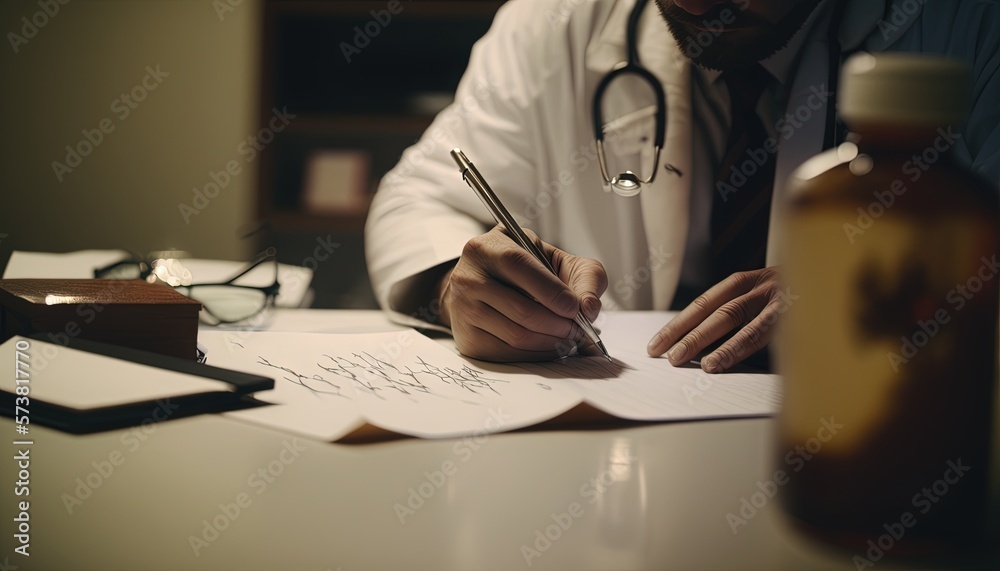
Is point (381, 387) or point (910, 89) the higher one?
point (910, 89)

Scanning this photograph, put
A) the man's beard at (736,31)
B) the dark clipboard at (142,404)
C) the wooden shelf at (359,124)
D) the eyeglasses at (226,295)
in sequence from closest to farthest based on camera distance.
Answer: the dark clipboard at (142,404) → the eyeglasses at (226,295) → the man's beard at (736,31) → the wooden shelf at (359,124)

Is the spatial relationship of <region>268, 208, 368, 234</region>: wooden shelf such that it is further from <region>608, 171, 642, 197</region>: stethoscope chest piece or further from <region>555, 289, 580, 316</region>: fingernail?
<region>555, 289, 580, 316</region>: fingernail

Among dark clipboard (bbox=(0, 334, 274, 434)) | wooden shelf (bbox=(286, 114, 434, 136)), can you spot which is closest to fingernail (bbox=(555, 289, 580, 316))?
dark clipboard (bbox=(0, 334, 274, 434))

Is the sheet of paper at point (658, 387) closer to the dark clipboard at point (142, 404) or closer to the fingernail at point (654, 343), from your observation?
the fingernail at point (654, 343)

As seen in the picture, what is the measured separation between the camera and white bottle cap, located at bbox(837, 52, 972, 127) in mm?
241

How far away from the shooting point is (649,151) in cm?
103

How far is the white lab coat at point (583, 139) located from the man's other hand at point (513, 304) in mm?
191

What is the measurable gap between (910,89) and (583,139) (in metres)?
0.94

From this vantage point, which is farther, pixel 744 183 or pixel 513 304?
pixel 744 183

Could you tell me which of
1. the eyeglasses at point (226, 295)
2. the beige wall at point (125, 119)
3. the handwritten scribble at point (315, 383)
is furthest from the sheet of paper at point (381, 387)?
the beige wall at point (125, 119)

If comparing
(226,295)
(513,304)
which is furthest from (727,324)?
(226,295)

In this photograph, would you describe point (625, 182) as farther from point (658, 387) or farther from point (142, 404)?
point (142, 404)

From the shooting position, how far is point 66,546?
279mm

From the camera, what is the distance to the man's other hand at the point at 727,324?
62 cm
